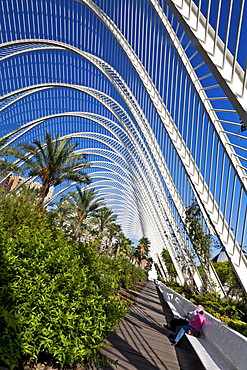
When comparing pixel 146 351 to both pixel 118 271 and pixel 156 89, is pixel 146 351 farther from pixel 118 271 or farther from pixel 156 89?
pixel 156 89

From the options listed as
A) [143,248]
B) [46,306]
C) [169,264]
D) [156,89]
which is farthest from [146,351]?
[143,248]

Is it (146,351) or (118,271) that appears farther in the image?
(118,271)

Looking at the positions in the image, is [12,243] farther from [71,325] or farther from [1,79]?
[1,79]

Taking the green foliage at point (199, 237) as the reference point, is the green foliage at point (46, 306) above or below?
below

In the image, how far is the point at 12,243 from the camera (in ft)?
15.8

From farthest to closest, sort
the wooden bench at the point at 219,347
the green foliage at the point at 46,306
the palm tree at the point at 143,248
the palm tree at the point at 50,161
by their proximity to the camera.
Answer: the palm tree at the point at 143,248, the palm tree at the point at 50,161, the wooden bench at the point at 219,347, the green foliage at the point at 46,306

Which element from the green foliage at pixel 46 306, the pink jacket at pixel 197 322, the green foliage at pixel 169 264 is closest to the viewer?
the green foliage at pixel 46 306

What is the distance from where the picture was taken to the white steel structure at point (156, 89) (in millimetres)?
6388

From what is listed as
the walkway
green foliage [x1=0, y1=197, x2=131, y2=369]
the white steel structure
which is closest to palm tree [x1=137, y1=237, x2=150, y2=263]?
the white steel structure

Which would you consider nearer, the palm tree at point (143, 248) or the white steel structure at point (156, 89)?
the white steel structure at point (156, 89)

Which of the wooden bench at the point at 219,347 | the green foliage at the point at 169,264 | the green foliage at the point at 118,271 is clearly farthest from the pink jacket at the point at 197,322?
the green foliage at the point at 169,264

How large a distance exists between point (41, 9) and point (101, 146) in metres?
23.5

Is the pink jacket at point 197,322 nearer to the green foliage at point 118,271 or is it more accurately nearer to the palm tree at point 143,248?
the green foliage at point 118,271

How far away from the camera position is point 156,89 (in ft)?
43.1
